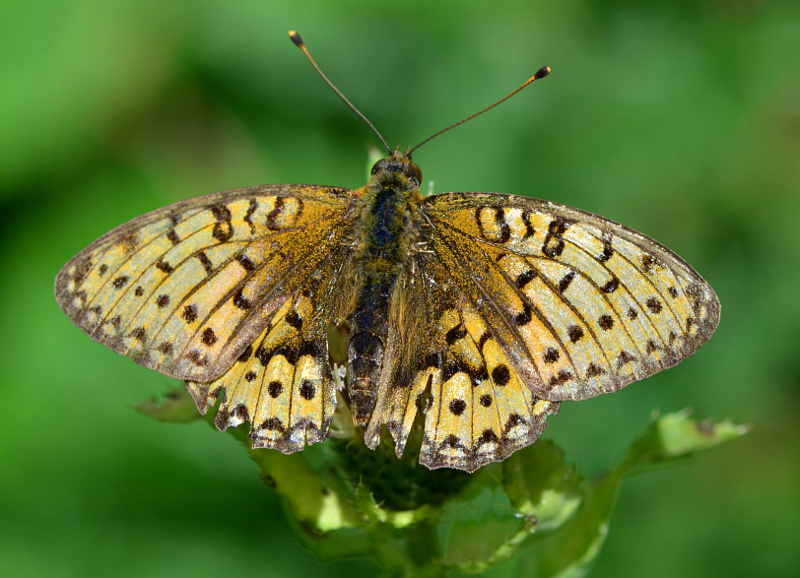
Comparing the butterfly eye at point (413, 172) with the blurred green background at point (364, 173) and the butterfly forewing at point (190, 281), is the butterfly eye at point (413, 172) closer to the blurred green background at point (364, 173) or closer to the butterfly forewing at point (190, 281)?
the butterfly forewing at point (190, 281)

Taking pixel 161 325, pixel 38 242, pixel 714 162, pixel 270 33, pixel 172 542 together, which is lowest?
pixel 172 542

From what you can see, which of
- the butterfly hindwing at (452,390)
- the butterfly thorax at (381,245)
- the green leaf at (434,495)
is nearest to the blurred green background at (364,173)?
the green leaf at (434,495)

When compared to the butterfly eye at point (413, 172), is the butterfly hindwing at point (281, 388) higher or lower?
lower

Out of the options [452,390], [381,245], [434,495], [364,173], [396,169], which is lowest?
[434,495]

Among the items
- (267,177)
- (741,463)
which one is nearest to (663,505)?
(741,463)

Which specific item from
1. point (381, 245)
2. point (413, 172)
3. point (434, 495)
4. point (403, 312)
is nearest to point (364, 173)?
point (413, 172)

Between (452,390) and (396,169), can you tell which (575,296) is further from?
(396,169)

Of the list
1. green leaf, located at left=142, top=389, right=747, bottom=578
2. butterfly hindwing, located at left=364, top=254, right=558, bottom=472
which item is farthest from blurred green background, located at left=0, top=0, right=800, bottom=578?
butterfly hindwing, located at left=364, top=254, right=558, bottom=472

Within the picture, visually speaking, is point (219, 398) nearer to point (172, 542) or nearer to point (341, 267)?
point (341, 267)
